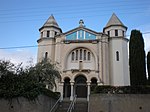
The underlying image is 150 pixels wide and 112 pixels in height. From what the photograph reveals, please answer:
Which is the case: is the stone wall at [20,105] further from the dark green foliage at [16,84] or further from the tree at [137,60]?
the tree at [137,60]

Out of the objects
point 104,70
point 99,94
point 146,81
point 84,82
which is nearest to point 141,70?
point 146,81

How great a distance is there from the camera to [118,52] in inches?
1357

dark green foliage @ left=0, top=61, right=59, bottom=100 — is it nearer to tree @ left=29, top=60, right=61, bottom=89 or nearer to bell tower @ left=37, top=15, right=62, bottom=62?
tree @ left=29, top=60, right=61, bottom=89

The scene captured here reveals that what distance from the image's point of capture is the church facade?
3300 cm

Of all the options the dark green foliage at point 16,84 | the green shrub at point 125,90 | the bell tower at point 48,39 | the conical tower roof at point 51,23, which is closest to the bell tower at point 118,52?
the conical tower roof at point 51,23

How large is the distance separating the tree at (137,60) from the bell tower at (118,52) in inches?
352

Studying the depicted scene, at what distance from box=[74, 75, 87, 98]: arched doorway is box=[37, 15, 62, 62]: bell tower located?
5.50 meters

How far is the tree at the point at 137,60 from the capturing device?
2323 centimetres

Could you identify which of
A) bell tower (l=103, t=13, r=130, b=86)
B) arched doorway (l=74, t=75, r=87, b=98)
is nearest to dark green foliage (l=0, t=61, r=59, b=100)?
arched doorway (l=74, t=75, r=87, b=98)

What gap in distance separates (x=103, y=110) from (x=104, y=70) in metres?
12.9

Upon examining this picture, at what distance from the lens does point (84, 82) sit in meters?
34.4

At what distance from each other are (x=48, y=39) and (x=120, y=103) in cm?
1981

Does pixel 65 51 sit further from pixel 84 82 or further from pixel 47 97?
pixel 47 97

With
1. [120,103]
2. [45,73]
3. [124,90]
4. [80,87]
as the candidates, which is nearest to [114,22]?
[80,87]
